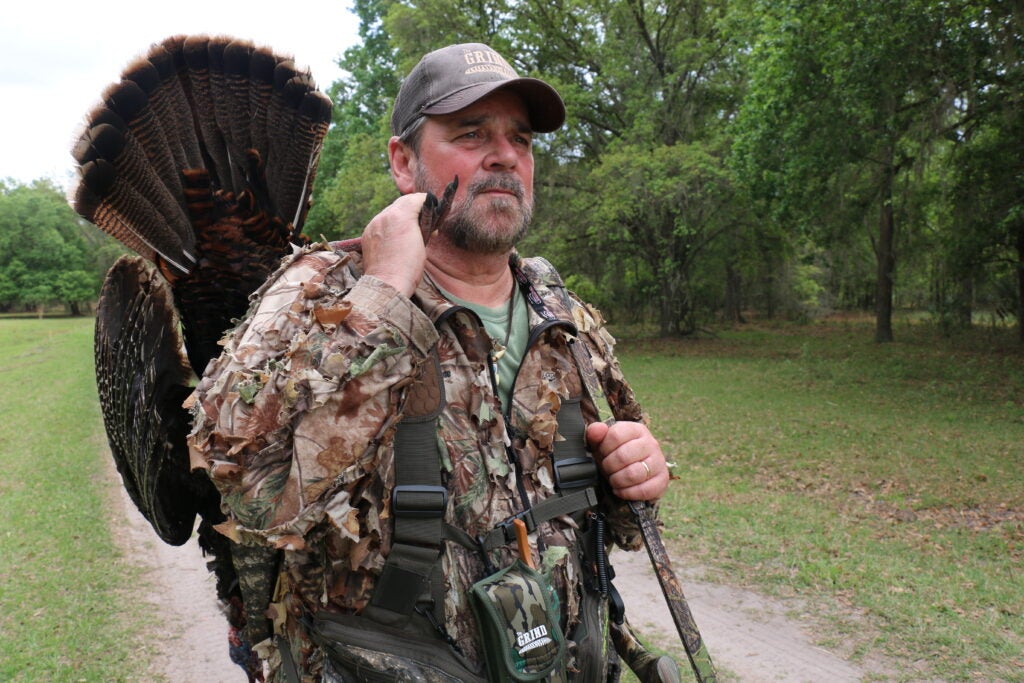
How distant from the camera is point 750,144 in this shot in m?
14.3

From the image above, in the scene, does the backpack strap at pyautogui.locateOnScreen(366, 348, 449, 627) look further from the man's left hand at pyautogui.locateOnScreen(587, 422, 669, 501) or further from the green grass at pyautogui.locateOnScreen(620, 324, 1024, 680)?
the green grass at pyautogui.locateOnScreen(620, 324, 1024, 680)

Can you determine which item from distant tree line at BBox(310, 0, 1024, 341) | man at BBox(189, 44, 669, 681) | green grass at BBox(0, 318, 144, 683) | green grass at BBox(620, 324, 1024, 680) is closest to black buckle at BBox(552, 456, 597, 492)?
man at BBox(189, 44, 669, 681)

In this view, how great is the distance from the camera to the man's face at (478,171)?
1780 mm

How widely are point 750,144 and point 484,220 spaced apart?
13.9 m

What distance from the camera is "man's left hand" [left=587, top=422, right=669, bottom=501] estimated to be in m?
1.76

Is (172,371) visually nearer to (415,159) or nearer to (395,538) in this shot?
(415,159)

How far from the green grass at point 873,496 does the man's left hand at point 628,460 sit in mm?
3428

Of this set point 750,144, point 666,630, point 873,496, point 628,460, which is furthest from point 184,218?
point 750,144

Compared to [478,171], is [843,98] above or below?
above

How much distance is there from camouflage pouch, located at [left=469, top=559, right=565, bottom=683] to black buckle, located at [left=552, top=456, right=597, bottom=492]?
26cm

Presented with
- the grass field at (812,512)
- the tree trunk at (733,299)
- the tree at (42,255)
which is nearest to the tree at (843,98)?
the grass field at (812,512)

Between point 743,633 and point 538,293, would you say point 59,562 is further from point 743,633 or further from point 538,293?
point 538,293

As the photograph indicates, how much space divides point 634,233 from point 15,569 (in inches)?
724

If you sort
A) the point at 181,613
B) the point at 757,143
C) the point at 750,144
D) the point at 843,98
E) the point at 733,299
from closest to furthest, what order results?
the point at 181,613
the point at 843,98
the point at 757,143
the point at 750,144
the point at 733,299
